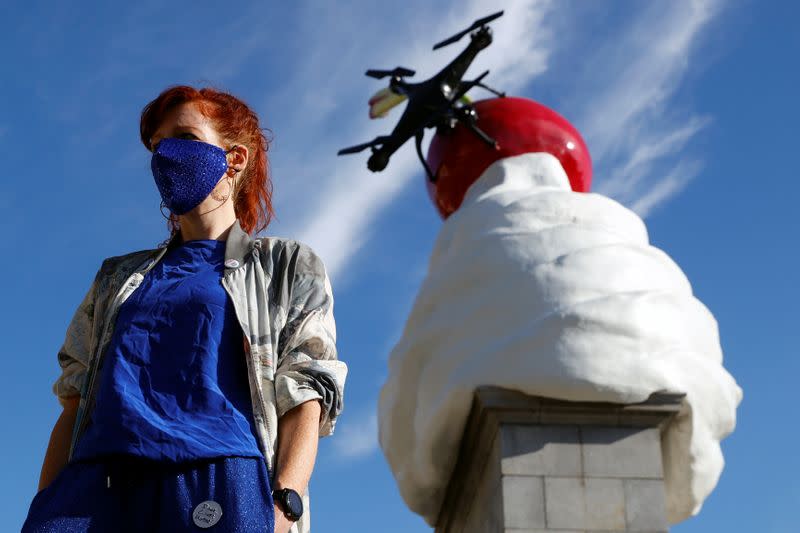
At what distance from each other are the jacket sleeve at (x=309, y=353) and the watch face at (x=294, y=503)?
0.36 metres

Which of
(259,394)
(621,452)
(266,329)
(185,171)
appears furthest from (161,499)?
(621,452)

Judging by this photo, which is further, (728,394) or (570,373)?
(728,394)

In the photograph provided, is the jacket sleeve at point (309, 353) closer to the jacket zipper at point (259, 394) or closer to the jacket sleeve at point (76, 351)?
the jacket zipper at point (259, 394)

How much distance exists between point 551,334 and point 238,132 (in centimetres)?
177

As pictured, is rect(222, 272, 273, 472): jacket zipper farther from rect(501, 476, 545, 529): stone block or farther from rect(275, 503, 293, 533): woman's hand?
rect(501, 476, 545, 529): stone block

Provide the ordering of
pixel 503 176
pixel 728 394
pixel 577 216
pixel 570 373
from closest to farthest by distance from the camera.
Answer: pixel 570 373, pixel 728 394, pixel 577 216, pixel 503 176

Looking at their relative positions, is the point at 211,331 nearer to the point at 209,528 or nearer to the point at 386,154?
the point at 209,528

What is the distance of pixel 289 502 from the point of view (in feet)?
12.2

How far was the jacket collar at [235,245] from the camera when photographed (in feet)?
14.3

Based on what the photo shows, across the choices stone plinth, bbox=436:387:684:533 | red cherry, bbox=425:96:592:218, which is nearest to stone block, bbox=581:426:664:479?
stone plinth, bbox=436:387:684:533

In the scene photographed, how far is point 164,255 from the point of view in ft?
15.2

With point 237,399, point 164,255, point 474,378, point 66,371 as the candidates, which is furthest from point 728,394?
point 66,371

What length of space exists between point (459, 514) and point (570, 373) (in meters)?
1.36

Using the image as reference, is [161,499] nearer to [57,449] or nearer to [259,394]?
[259,394]
